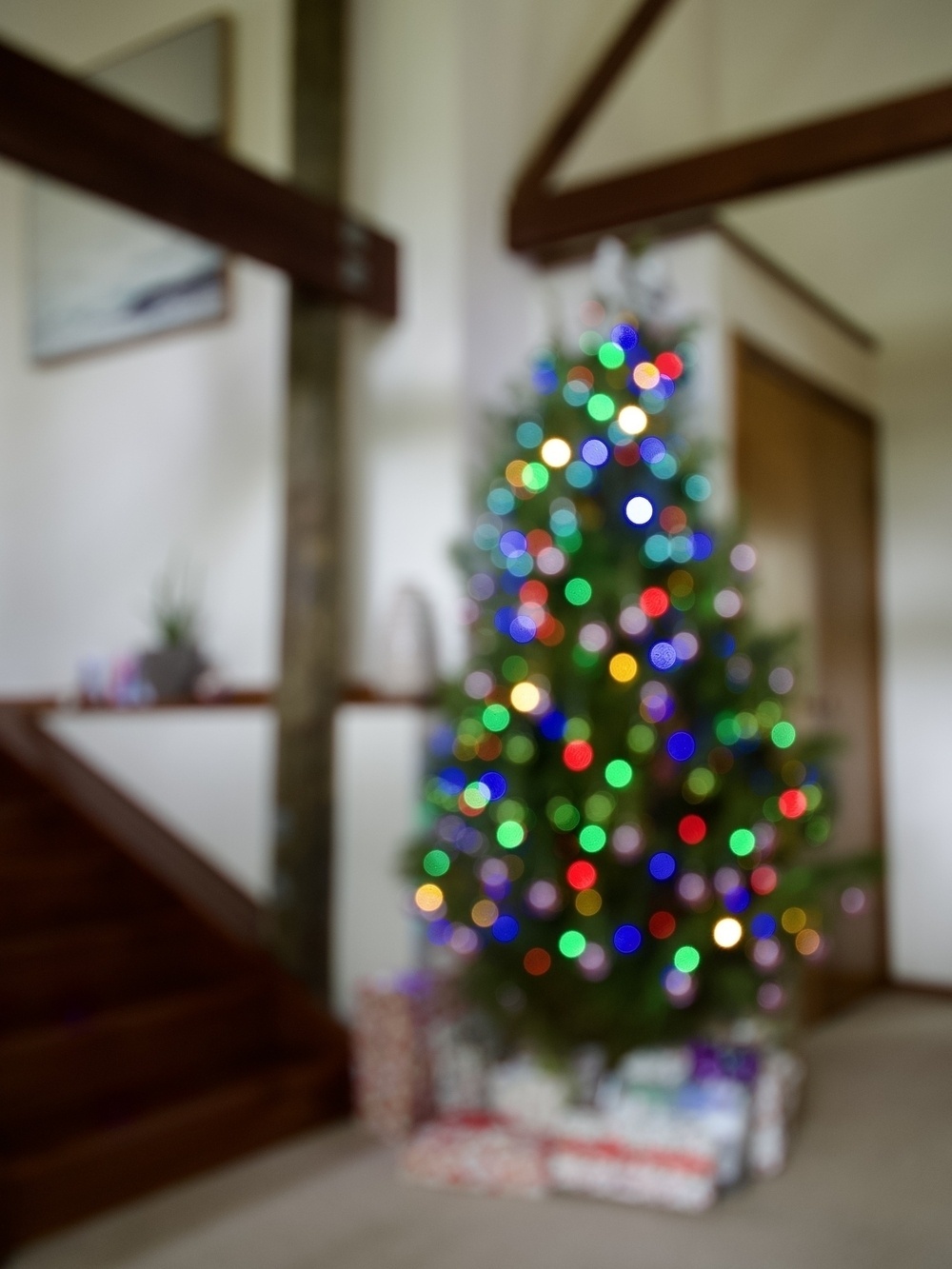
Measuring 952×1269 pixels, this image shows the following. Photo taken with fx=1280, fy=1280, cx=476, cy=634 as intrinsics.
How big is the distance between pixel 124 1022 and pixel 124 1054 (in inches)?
2.8

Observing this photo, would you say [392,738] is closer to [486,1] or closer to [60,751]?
[60,751]

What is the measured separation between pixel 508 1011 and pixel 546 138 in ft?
8.37

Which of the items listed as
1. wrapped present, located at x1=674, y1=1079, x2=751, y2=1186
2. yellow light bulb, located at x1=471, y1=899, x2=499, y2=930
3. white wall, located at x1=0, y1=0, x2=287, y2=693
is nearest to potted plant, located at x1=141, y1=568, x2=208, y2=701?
white wall, located at x1=0, y1=0, x2=287, y2=693

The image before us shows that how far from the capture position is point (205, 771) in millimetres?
4070

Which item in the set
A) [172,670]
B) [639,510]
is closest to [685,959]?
[639,510]

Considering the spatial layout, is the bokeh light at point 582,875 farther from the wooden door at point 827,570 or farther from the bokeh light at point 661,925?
the wooden door at point 827,570

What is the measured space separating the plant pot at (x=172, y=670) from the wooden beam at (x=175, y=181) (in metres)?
1.17

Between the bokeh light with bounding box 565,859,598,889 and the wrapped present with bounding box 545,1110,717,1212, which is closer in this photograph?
the wrapped present with bounding box 545,1110,717,1212

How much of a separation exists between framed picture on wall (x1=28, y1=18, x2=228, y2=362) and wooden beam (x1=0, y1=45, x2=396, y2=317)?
81 cm

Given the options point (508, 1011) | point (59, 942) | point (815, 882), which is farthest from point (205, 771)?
point (815, 882)

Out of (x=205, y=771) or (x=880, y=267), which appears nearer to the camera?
(x=205, y=771)

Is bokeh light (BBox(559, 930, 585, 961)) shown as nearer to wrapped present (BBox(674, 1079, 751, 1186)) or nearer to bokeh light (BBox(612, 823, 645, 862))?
bokeh light (BBox(612, 823, 645, 862))

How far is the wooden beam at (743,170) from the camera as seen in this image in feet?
10.2

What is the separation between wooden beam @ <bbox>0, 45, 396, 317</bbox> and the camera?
261cm
